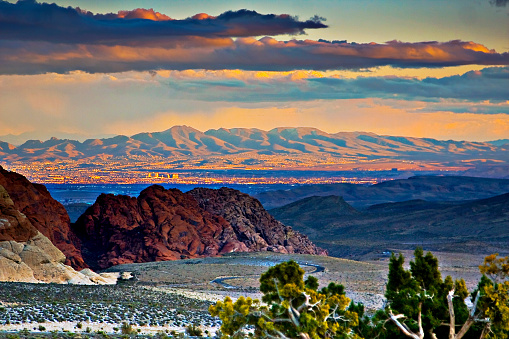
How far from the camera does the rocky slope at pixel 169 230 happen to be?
85.6m

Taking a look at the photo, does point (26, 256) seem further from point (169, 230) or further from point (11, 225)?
point (169, 230)

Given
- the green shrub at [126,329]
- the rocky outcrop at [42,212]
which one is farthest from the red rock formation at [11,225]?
the green shrub at [126,329]

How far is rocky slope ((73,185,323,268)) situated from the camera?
85.6m

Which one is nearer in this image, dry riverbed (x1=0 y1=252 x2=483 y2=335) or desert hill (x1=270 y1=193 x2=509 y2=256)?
dry riverbed (x1=0 y1=252 x2=483 y2=335)

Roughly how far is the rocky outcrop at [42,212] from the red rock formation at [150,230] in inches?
159

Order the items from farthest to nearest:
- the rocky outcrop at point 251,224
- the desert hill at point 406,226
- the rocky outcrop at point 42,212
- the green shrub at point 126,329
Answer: the desert hill at point 406,226 → the rocky outcrop at point 251,224 → the rocky outcrop at point 42,212 → the green shrub at point 126,329

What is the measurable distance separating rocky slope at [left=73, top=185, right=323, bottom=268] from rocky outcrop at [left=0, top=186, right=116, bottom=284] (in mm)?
18400

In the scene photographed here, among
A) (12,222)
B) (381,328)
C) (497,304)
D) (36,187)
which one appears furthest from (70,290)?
(36,187)

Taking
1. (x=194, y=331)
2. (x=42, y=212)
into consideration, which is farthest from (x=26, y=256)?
(x=194, y=331)

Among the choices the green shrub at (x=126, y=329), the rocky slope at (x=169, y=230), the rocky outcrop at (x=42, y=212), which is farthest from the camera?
the rocky slope at (x=169, y=230)

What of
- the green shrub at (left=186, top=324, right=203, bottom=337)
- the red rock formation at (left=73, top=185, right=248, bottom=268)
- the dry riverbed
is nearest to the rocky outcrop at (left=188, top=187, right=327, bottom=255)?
the red rock formation at (left=73, top=185, right=248, bottom=268)

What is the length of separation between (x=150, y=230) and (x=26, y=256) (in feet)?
102

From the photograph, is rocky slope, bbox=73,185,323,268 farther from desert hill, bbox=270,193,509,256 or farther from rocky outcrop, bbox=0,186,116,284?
desert hill, bbox=270,193,509,256

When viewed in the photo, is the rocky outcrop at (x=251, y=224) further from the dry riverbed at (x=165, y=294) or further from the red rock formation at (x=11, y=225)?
the red rock formation at (x=11, y=225)
